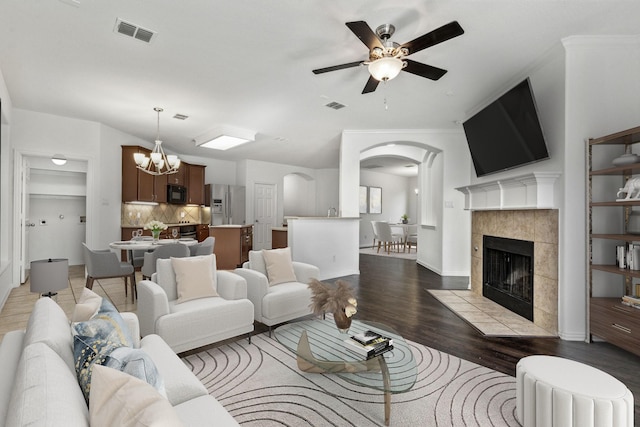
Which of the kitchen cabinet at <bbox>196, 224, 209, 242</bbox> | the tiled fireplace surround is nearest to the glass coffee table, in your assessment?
the tiled fireplace surround

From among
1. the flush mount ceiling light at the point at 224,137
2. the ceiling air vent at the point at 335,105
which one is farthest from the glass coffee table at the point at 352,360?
the flush mount ceiling light at the point at 224,137

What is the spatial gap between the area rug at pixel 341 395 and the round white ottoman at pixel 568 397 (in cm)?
26

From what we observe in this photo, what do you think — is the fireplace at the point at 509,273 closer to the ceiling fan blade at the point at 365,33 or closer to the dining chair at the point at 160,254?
the ceiling fan blade at the point at 365,33

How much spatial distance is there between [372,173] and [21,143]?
9.54 meters

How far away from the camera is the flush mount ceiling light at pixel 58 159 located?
5.28 meters

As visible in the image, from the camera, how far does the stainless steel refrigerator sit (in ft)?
26.9

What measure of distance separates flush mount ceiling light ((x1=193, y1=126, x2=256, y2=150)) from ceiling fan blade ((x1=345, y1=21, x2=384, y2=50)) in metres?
3.91

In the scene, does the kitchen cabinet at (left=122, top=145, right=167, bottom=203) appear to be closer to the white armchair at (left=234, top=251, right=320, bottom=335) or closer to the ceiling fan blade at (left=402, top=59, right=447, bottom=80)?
the white armchair at (left=234, top=251, right=320, bottom=335)

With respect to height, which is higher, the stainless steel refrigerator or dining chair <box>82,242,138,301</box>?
the stainless steel refrigerator

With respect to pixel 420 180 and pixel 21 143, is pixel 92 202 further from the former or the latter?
pixel 420 180

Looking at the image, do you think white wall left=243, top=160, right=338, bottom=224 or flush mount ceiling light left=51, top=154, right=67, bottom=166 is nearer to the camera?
flush mount ceiling light left=51, top=154, right=67, bottom=166

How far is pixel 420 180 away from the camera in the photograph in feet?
26.2

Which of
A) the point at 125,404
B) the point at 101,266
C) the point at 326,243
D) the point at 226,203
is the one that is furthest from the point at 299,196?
the point at 125,404

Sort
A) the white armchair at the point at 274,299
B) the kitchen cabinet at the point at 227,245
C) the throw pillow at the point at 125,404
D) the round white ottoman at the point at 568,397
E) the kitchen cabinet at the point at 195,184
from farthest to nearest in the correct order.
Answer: the kitchen cabinet at the point at 195,184 → the kitchen cabinet at the point at 227,245 → the white armchair at the point at 274,299 → the round white ottoman at the point at 568,397 → the throw pillow at the point at 125,404
